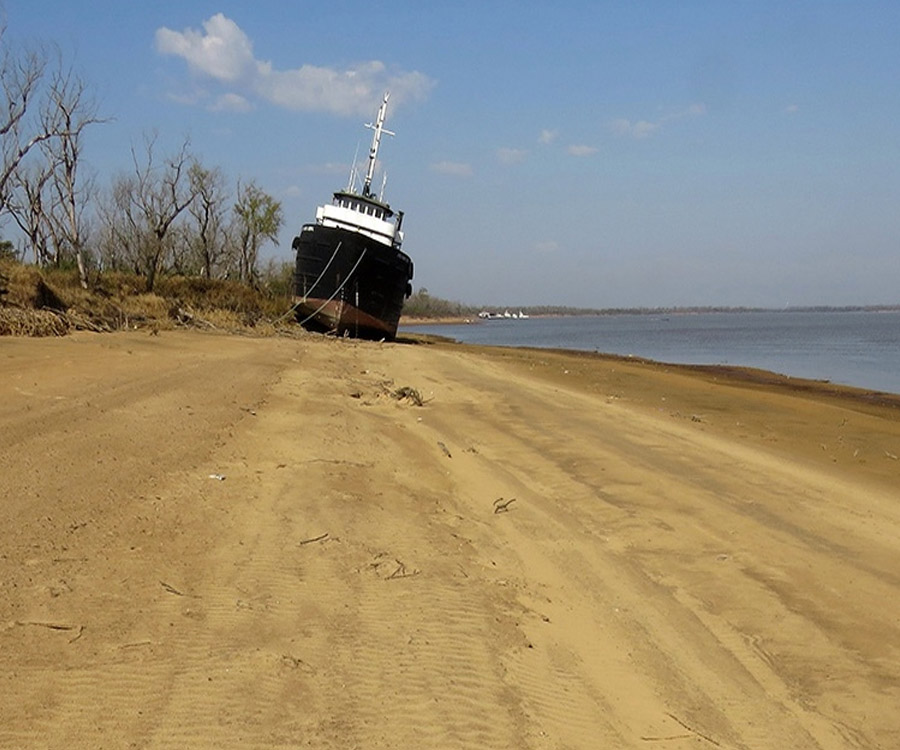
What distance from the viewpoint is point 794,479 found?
9.34 meters

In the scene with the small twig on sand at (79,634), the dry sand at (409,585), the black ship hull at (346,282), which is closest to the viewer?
the dry sand at (409,585)

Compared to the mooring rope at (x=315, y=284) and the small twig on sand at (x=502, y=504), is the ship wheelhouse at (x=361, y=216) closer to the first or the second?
the mooring rope at (x=315, y=284)

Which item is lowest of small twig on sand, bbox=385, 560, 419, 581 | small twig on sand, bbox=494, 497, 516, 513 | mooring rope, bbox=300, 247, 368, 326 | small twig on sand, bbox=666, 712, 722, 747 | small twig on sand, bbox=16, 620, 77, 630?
small twig on sand, bbox=16, 620, 77, 630

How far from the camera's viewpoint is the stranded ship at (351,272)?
30984 millimetres

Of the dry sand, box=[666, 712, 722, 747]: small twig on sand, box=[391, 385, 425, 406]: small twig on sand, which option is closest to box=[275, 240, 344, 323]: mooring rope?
box=[391, 385, 425, 406]: small twig on sand

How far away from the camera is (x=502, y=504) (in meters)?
7.21

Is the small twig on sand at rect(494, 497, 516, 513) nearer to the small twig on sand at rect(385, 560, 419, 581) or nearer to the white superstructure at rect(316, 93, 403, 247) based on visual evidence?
the small twig on sand at rect(385, 560, 419, 581)

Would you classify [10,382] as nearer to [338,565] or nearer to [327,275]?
[338,565]

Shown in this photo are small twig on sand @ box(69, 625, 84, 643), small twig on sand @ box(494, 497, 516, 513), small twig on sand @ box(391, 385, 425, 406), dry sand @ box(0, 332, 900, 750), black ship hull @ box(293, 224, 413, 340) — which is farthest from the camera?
black ship hull @ box(293, 224, 413, 340)

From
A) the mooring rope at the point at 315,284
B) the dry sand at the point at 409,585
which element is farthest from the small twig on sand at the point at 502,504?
the mooring rope at the point at 315,284

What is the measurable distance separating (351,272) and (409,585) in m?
26.9

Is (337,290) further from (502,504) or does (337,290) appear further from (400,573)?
(400,573)

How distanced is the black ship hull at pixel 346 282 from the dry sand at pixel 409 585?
68.4 feet

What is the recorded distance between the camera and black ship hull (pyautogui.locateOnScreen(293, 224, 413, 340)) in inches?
1217
